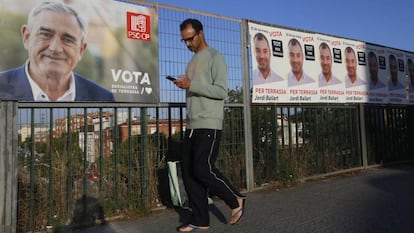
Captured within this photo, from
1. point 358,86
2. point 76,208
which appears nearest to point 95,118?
point 76,208

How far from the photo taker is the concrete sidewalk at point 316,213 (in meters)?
4.27

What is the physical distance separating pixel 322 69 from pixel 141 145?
166 inches

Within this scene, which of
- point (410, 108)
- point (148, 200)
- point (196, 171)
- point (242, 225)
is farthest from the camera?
point (410, 108)

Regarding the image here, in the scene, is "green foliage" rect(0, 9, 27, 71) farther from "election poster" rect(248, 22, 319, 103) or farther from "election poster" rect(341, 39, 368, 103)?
"election poster" rect(341, 39, 368, 103)

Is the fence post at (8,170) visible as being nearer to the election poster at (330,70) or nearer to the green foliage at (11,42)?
the green foliage at (11,42)

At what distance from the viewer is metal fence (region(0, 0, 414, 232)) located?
4.47 m

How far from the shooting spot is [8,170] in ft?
14.0

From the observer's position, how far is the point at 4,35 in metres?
4.28

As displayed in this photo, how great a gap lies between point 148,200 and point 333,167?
174 inches

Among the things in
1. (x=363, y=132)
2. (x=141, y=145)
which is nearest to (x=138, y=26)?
(x=141, y=145)

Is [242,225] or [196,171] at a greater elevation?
[196,171]

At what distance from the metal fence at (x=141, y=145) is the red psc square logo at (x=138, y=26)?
213 millimetres

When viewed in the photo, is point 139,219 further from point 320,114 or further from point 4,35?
point 320,114

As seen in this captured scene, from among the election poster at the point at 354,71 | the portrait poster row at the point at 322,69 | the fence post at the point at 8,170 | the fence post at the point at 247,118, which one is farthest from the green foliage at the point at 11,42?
the election poster at the point at 354,71
